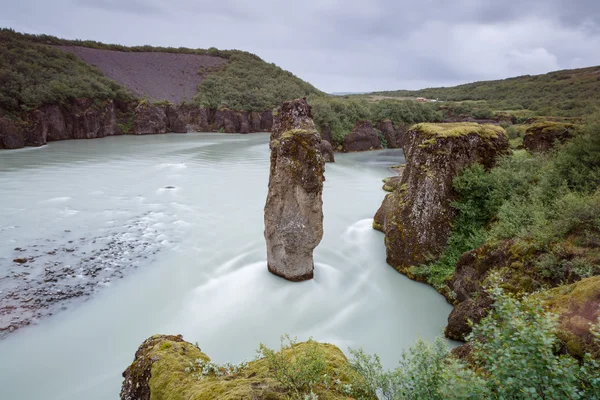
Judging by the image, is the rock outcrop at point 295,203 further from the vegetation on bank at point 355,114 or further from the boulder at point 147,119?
the boulder at point 147,119

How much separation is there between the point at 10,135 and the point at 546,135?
179ft

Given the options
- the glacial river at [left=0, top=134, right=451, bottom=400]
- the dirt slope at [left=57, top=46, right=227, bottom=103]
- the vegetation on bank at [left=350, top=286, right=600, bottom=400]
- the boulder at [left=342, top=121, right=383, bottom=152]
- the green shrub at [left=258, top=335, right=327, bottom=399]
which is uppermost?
the dirt slope at [left=57, top=46, right=227, bottom=103]

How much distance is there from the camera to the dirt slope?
311ft

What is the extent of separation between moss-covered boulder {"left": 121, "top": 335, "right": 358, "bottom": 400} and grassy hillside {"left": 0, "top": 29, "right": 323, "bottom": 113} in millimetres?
56885

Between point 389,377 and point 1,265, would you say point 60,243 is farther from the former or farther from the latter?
point 389,377

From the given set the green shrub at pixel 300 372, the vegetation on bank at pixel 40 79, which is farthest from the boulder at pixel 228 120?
the green shrub at pixel 300 372

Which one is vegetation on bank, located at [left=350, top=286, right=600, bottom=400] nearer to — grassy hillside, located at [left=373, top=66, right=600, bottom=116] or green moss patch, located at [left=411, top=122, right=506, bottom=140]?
green moss patch, located at [left=411, top=122, right=506, bottom=140]

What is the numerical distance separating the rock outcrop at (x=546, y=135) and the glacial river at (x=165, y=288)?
27.1 feet

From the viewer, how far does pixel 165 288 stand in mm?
11516

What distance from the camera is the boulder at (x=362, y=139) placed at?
164 feet

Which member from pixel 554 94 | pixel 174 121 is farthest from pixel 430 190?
pixel 174 121

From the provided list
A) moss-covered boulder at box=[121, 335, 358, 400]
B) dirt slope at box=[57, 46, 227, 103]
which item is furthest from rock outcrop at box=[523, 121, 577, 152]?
dirt slope at box=[57, 46, 227, 103]

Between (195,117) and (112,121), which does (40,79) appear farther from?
(195,117)

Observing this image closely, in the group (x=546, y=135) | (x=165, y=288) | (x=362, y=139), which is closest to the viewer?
(x=165, y=288)
